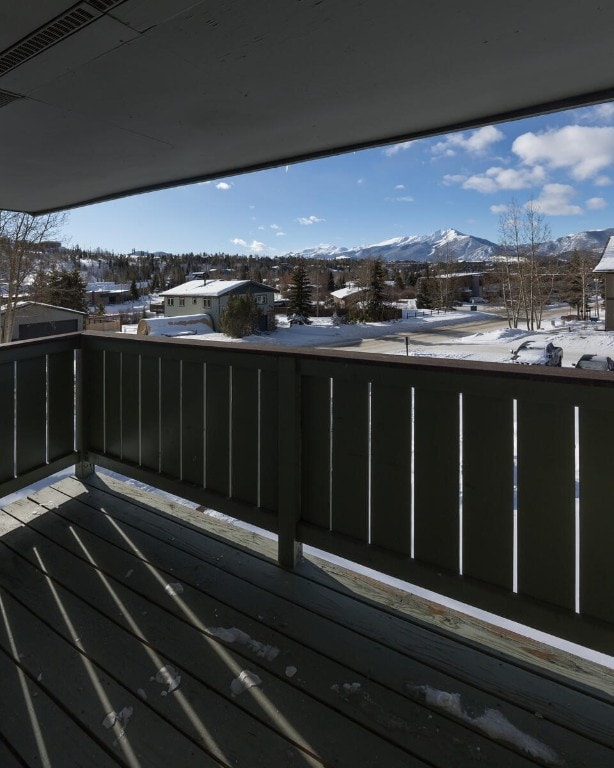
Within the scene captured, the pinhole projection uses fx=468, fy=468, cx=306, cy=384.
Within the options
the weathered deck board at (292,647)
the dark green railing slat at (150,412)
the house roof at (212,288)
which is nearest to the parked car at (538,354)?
the dark green railing slat at (150,412)

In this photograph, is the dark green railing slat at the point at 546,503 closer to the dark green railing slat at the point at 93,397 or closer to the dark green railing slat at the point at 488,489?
the dark green railing slat at the point at 488,489

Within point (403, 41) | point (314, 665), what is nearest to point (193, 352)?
point (314, 665)

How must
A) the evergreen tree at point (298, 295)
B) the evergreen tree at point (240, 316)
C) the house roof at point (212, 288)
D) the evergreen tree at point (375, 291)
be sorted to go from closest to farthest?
1. the evergreen tree at point (240, 316)
2. the house roof at point (212, 288)
3. the evergreen tree at point (375, 291)
4. the evergreen tree at point (298, 295)

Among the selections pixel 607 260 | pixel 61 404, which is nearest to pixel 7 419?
pixel 61 404

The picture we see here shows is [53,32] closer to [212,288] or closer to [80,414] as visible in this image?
[80,414]

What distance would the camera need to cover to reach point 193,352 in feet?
6.37

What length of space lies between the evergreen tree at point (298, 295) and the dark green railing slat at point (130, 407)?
86.3ft

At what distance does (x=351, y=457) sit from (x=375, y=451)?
0.10 metres

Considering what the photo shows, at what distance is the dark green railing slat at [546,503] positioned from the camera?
121 centimetres

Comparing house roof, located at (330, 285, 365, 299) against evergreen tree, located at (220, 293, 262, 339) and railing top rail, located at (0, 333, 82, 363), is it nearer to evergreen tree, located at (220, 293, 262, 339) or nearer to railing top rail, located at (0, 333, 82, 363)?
evergreen tree, located at (220, 293, 262, 339)

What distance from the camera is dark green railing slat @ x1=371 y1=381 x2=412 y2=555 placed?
4.84 feet

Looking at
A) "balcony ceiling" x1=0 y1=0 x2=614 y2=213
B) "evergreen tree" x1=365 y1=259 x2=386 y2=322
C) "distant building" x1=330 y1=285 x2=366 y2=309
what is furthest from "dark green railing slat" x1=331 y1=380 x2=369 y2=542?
"distant building" x1=330 y1=285 x2=366 y2=309

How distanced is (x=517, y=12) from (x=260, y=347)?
1347mm

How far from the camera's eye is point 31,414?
2152 millimetres
